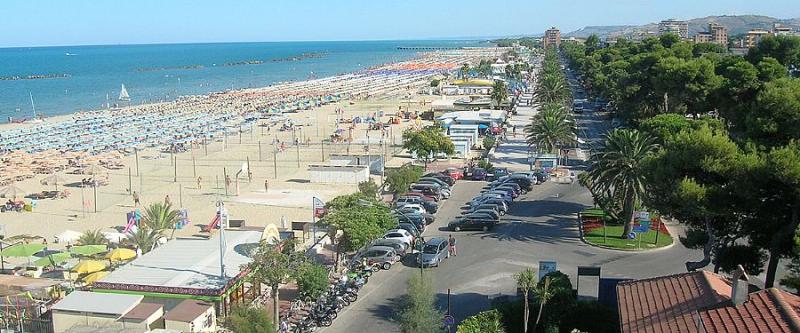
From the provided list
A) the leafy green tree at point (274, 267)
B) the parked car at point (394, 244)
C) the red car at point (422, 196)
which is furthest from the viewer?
the red car at point (422, 196)

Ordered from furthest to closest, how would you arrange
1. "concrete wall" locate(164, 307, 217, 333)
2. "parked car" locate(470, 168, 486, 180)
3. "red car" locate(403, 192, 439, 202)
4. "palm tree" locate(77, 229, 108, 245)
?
"parked car" locate(470, 168, 486, 180)
"red car" locate(403, 192, 439, 202)
"palm tree" locate(77, 229, 108, 245)
"concrete wall" locate(164, 307, 217, 333)

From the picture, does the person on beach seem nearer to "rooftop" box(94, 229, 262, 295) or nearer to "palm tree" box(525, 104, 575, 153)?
"rooftop" box(94, 229, 262, 295)

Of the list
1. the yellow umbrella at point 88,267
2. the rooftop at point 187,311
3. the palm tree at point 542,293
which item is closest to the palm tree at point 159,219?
the yellow umbrella at point 88,267

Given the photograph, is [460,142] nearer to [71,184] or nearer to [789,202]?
[71,184]

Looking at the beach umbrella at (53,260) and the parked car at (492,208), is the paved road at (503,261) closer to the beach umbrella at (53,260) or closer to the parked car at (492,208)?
the parked car at (492,208)

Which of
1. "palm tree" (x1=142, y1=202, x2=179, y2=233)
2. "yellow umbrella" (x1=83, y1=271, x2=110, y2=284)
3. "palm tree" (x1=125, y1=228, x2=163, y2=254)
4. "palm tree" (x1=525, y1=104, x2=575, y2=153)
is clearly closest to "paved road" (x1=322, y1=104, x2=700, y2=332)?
"yellow umbrella" (x1=83, y1=271, x2=110, y2=284)

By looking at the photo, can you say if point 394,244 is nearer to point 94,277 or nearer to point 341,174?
point 94,277

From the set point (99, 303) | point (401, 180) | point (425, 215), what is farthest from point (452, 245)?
point (99, 303)
